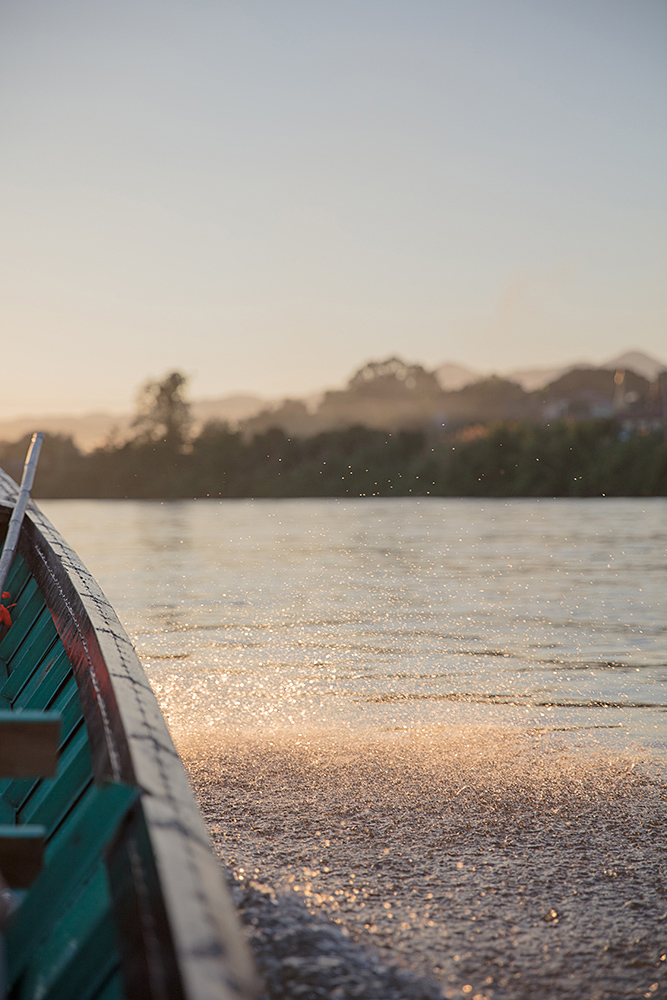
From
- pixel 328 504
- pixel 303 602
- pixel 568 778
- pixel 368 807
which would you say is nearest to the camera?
pixel 368 807

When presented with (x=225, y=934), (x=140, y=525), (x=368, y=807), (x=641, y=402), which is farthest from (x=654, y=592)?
(x=641, y=402)

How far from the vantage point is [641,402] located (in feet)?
298

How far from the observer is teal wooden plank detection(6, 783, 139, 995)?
2467 millimetres

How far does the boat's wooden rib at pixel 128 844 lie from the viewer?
184 cm

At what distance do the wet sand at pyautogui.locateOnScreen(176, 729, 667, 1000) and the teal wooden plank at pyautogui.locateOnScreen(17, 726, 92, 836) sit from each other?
878 millimetres

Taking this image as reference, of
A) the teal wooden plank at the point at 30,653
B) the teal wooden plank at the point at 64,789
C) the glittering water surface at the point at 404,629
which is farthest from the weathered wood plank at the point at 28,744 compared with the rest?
the glittering water surface at the point at 404,629

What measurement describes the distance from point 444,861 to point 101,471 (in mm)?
73575

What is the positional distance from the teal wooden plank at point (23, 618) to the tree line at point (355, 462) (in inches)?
1907

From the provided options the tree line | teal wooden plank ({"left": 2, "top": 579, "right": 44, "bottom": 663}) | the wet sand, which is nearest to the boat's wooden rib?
Result: the wet sand

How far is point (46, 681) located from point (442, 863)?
229 cm

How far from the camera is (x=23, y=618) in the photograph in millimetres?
6711

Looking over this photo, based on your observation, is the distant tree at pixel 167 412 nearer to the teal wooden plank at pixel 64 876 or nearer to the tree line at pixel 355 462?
the tree line at pixel 355 462

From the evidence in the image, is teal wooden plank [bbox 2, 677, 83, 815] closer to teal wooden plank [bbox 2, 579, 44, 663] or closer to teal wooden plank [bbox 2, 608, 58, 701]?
teal wooden plank [bbox 2, 608, 58, 701]

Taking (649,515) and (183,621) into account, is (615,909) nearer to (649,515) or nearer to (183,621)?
(183,621)
